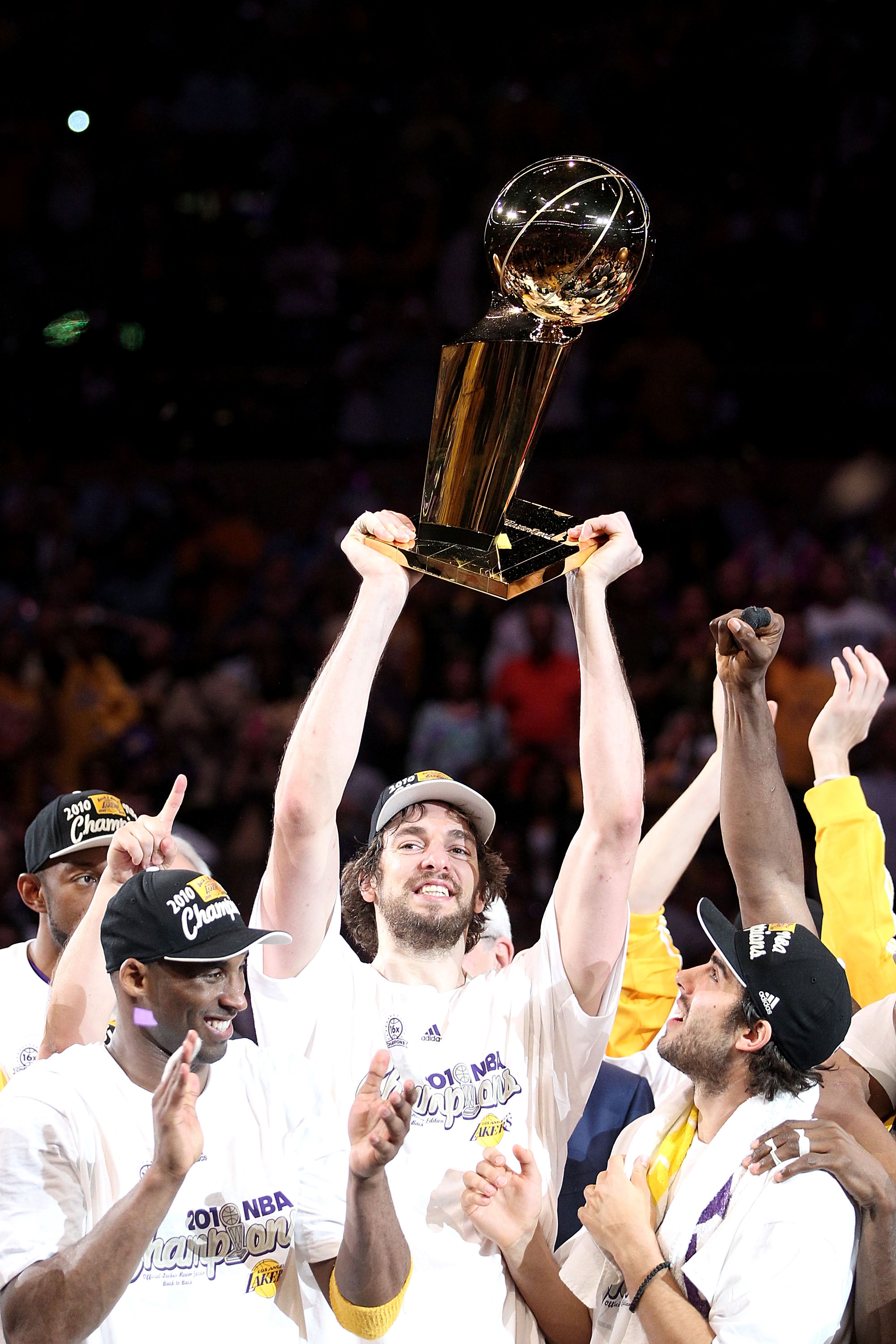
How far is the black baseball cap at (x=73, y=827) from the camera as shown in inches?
121

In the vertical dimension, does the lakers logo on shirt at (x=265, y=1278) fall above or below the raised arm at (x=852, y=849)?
below

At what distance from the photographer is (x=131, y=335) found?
24.9ft

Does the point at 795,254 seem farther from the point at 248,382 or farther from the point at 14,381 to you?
the point at 14,381

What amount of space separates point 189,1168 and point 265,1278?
371 mm

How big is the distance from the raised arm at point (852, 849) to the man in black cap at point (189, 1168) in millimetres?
1286

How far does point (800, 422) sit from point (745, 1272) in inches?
218

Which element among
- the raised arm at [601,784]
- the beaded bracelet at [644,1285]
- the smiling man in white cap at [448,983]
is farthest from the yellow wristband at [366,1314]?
the raised arm at [601,784]

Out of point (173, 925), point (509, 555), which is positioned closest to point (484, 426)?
point (509, 555)

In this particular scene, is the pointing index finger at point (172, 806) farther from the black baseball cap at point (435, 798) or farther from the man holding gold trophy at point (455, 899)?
the black baseball cap at point (435, 798)

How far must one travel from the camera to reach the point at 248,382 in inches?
287

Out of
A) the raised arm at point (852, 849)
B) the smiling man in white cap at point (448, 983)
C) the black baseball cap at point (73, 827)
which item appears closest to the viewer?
the smiling man in white cap at point (448, 983)

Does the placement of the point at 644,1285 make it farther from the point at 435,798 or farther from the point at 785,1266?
the point at 435,798

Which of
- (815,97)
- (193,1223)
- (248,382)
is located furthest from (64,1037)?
(815,97)

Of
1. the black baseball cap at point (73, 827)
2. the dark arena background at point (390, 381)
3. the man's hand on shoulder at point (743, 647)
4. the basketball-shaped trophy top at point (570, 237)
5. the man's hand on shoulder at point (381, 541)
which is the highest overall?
the dark arena background at point (390, 381)
